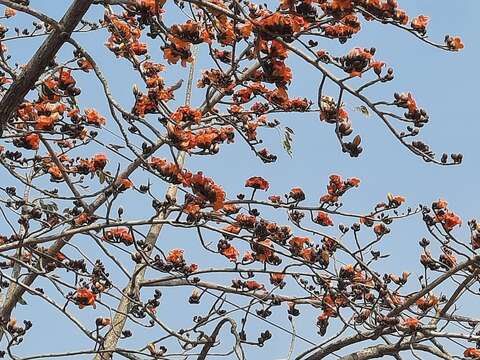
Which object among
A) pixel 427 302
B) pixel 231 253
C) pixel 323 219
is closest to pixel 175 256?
pixel 231 253

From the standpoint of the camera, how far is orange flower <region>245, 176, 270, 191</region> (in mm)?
3705

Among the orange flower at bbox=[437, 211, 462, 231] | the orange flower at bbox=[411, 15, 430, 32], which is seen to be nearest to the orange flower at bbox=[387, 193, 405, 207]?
the orange flower at bbox=[437, 211, 462, 231]

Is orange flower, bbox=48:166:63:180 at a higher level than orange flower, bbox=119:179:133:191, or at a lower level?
higher

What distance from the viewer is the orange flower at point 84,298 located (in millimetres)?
3586

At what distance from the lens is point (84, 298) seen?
3.60m

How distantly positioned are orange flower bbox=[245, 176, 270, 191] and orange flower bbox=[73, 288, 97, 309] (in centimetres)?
104

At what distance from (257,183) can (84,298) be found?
1124 millimetres

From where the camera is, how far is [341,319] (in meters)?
3.92

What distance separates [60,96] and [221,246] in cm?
135

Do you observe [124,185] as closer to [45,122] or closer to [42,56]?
[45,122]

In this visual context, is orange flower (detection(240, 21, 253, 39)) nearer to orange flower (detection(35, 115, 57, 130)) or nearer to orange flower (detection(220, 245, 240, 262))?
orange flower (detection(35, 115, 57, 130))

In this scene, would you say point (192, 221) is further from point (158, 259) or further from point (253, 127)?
point (253, 127)

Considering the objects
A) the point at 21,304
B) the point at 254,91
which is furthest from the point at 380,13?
the point at 21,304

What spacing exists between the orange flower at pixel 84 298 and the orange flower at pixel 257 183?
104cm
